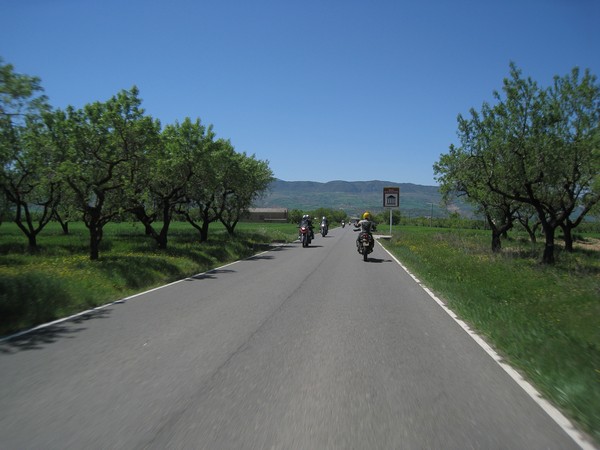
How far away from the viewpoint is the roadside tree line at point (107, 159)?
13758mm

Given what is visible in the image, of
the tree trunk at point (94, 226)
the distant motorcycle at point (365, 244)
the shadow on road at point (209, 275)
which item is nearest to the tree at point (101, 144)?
the tree trunk at point (94, 226)

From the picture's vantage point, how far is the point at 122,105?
16906 millimetres

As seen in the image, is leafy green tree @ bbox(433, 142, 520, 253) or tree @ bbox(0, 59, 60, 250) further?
leafy green tree @ bbox(433, 142, 520, 253)

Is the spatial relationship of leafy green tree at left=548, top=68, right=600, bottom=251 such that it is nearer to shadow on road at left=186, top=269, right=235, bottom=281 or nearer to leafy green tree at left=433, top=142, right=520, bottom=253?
leafy green tree at left=433, top=142, right=520, bottom=253

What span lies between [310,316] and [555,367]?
4332 millimetres

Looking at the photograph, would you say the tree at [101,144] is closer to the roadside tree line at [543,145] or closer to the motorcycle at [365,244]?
the motorcycle at [365,244]

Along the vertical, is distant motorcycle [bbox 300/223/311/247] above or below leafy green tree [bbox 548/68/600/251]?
below

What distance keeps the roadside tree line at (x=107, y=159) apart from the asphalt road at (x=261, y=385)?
5.73m

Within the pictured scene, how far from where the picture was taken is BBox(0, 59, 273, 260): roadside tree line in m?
13.8

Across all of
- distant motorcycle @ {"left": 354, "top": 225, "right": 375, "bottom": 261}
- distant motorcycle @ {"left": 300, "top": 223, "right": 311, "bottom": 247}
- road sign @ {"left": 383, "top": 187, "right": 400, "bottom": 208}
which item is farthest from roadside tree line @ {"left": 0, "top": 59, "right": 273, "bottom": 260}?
road sign @ {"left": 383, "top": 187, "right": 400, "bottom": 208}

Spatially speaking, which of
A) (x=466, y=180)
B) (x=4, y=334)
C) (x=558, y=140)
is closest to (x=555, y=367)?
(x=4, y=334)

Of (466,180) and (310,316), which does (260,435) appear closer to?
(310,316)

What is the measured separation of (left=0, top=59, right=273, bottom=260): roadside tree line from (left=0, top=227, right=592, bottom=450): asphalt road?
5729 mm

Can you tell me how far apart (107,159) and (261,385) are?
14.3m
